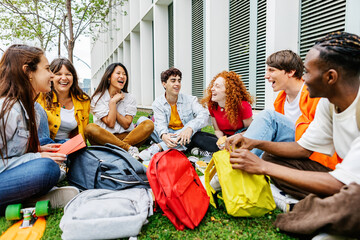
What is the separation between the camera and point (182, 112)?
4.41m

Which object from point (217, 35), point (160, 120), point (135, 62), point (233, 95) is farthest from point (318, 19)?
point (135, 62)

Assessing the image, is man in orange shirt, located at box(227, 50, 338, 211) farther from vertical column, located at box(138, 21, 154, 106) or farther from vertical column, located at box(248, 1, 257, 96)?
vertical column, located at box(138, 21, 154, 106)

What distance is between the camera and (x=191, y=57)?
8.77 m

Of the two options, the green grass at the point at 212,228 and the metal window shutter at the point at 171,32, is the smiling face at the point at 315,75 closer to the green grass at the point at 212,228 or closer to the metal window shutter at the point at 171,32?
the green grass at the point at 212,228

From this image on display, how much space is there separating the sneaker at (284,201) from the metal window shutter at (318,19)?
2781mm

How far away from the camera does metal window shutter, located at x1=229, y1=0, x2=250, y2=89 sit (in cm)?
581

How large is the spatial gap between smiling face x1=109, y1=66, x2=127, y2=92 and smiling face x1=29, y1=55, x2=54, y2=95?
6.23 feet

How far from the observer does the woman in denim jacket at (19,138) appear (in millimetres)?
2041

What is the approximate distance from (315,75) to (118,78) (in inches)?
130

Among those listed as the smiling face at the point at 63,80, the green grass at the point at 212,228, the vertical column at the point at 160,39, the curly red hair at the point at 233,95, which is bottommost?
the green grass at the point at 212,228

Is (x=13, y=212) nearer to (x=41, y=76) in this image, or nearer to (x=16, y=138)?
(x=16, y=138)

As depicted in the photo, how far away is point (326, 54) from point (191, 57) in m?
7.39

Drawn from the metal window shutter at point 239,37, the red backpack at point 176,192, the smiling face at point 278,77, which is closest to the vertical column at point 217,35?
the metal window shutter at point 239,37

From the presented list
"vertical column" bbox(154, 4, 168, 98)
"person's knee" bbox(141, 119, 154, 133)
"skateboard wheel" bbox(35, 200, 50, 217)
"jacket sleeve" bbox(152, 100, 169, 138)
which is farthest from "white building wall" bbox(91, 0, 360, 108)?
"skateboard wheel" bbox(35, 200, 50, 217)
